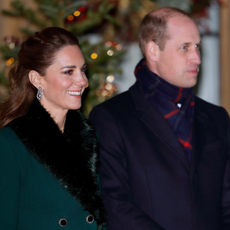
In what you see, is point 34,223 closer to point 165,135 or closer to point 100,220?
point 100,220

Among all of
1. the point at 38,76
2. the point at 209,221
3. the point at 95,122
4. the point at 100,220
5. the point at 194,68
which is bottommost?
the point at 209,221

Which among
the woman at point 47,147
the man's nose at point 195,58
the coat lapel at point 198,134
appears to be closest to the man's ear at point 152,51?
the man's nose at point 195,58

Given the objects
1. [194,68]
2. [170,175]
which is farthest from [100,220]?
[194,68]

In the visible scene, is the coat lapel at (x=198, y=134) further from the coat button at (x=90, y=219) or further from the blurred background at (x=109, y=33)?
the blurred background at (x=109, y=33)

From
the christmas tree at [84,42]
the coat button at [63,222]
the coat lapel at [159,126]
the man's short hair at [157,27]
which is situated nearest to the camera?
the coat button at [63,222]

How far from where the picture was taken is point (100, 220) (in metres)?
1.85

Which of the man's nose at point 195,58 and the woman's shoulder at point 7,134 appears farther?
the man's nose at point 195,58

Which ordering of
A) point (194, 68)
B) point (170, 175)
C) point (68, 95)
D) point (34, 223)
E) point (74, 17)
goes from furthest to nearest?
point (74, 17)
point (194, 68)
point (170, 175)
point (68, 95)
point (34, 223)

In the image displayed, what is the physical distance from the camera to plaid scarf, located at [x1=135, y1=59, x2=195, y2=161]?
7.13 ft

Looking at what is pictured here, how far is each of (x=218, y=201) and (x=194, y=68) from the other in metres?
0.84

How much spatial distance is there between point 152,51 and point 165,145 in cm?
63

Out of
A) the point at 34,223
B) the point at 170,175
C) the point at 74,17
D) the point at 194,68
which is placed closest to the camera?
the point at 34,223

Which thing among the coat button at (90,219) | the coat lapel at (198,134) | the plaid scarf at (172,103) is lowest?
the coat button at (90,219)

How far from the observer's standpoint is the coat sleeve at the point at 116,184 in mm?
1935
